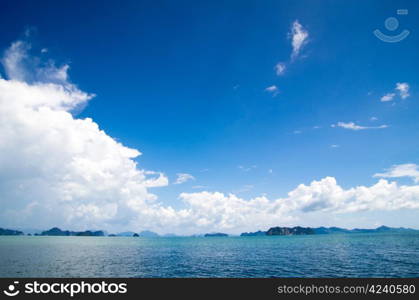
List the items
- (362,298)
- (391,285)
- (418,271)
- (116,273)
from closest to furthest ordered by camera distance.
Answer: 1. (362,298)
2. (391,285)
3. (418,271)
4. (116,273)

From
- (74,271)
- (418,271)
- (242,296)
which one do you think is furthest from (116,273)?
(418,271)

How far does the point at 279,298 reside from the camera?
527 inches

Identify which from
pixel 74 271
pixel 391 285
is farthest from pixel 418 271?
pixel 74 271

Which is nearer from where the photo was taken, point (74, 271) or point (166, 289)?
point (166, 289)

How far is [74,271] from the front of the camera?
55.4m

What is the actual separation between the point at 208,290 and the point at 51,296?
825cm

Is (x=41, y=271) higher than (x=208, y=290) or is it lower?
lower

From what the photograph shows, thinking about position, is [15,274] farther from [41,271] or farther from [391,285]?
[391,285]

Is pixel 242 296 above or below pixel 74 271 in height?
above

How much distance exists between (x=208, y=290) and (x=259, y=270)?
4834cm

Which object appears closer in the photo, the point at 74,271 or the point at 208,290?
the point at 208,290

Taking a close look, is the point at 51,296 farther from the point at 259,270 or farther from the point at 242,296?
the point at 259,270

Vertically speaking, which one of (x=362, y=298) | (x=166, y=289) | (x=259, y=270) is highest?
(x=166, y=289)

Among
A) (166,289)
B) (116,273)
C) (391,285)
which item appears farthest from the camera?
(116,273)
